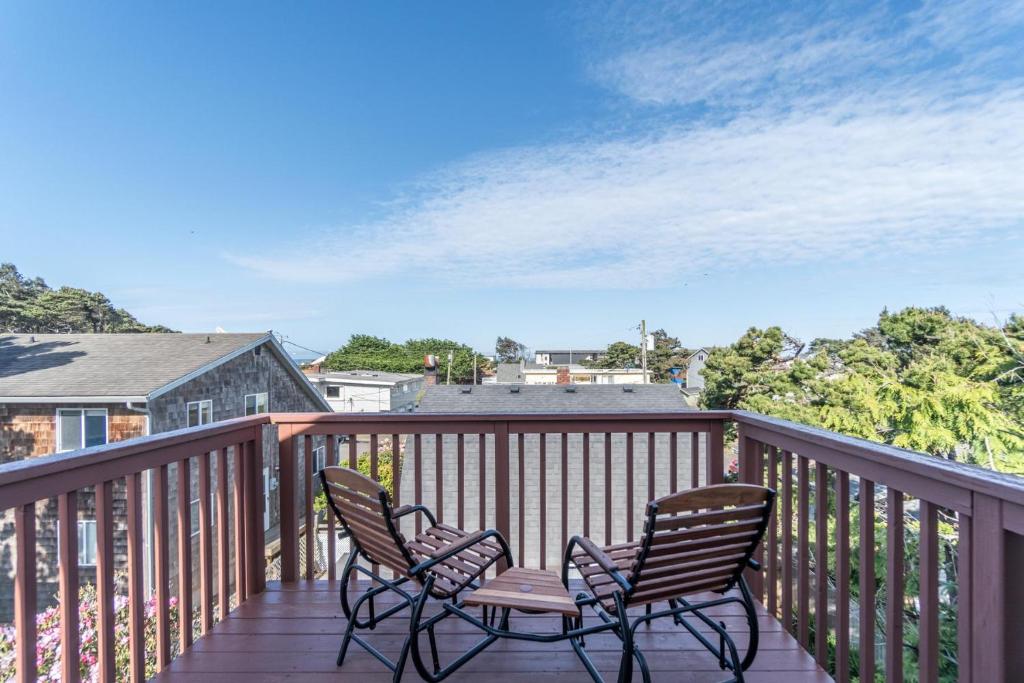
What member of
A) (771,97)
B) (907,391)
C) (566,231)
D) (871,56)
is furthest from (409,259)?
(907,391)

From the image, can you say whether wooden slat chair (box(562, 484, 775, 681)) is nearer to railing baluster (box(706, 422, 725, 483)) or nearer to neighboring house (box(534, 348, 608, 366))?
railing baluster (box(706, 422, 725, 483))

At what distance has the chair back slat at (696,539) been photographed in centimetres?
168

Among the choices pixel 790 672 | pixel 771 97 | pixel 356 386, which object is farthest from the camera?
pixel 356 386

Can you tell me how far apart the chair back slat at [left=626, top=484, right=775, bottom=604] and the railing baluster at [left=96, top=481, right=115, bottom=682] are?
5.76 feet

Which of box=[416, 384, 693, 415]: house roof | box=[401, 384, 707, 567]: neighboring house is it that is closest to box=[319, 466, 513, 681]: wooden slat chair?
box=[401, 384, 707, 567]: neighboring house

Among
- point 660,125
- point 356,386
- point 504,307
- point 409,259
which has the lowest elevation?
point 356,386

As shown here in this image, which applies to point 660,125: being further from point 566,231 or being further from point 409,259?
point 409,259

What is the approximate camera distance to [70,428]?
29.7 ft

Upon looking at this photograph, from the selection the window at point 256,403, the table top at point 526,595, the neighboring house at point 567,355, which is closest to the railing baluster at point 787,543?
the table top at point 526,595

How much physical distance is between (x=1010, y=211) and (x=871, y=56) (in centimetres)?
632

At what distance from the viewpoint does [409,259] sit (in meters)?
24.3

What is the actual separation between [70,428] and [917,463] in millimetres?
11864

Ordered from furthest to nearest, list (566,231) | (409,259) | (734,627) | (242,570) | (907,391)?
(409,259) < (566,231) < (907,391) < (242,570) < (734,627)

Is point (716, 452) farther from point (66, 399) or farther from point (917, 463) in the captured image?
point (66, 399)
